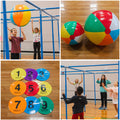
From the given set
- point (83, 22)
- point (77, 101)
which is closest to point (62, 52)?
point (83, 22)

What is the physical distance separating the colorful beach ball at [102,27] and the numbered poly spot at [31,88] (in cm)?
119

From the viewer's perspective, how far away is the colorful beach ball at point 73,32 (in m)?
3.00

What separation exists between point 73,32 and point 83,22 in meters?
0.47

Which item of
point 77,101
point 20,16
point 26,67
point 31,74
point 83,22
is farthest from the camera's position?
point 26,67

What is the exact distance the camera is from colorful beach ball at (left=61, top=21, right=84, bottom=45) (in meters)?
3.00

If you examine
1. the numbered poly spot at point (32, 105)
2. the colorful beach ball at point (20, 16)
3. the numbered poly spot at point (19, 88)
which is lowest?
the numbered poly spot at point (32, 105)

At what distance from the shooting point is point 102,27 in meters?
2.77

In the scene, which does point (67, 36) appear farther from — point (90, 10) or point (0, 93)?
point (0, 93)

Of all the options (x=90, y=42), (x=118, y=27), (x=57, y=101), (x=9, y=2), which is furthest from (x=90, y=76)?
(x=9, y=2)

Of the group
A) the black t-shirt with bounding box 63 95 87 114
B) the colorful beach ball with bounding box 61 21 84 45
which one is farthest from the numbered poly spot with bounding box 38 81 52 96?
the colorful beach ball with bounding box 61 21 84 45

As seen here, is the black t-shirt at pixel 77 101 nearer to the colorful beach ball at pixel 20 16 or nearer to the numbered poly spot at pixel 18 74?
the numbered poly spot at pixel 18 74

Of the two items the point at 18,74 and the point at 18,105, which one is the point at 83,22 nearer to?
the point at 18,74

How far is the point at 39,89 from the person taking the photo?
2.89 metres

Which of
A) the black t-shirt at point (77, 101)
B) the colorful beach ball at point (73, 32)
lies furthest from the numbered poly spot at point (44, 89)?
the colorful beach ball at point (73, 32)
